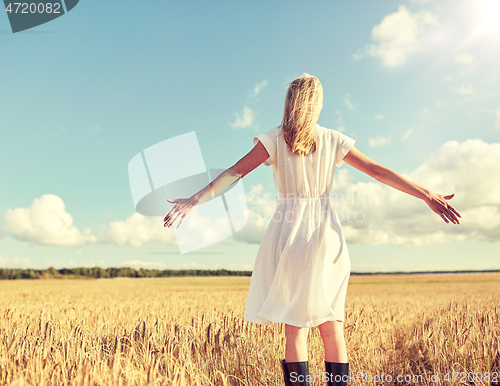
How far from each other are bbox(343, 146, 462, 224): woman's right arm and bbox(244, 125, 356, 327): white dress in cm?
11

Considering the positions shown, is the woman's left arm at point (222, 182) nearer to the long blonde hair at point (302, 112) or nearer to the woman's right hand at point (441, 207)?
the long blonde hair at point (302, 112)

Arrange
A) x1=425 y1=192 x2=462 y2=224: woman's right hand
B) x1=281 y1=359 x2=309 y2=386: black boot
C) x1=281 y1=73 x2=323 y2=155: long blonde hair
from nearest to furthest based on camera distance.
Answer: x1=281 y1=359 x2=309 y2=386: black boot → x1=281 y1=73 x2=323 y2=155: long blonde hair → x1=425 y1=192 x2=462 y2=224: woman's right hand

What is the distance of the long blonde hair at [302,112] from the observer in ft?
8.05

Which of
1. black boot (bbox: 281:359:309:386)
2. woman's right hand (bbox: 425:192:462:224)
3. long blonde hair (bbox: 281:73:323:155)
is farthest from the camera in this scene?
woman's right hand (bbox: 425:192:462:224)

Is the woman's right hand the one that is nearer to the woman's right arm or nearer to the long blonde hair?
the woman's right arm

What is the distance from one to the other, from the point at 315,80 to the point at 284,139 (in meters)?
0.46

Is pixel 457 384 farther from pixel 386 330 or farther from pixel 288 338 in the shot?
pixel 386 330

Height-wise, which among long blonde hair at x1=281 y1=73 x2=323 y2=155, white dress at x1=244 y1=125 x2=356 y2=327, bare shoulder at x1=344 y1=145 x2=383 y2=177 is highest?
long blonde hair at x1=281 y1=73 x2=323 y2=155

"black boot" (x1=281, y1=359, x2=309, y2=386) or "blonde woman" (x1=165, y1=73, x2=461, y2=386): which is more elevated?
"blonde woman" (x1=165, y1=73, x2=461, y2=386)

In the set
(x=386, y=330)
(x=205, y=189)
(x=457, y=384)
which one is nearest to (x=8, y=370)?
(x=205, y=189)

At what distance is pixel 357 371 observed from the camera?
3.75 m

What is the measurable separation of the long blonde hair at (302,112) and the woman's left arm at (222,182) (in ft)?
0.74

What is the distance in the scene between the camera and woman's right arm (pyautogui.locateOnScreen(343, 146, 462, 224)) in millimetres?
2670

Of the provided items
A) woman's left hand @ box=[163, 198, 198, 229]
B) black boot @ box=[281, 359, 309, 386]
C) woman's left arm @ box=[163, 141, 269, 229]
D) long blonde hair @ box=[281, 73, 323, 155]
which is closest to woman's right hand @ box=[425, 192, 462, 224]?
long blonde hair @ box=[281, 73, 323, 155]
